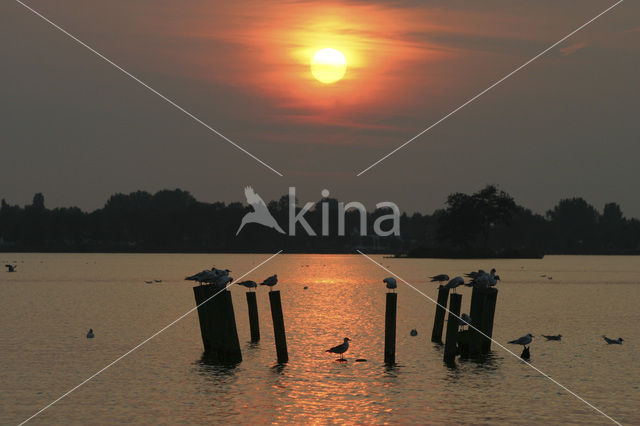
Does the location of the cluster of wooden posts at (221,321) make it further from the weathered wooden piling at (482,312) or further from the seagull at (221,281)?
the weathered wooden piling at (482,312)

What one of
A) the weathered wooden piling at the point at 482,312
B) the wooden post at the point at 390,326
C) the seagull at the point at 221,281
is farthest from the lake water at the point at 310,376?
the seagull at the point at 221,281

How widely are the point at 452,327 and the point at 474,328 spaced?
8.80ft

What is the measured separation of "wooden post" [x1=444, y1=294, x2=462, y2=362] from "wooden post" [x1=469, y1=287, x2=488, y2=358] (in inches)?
73.4

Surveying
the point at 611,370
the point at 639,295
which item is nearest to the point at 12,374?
the point at 611,370

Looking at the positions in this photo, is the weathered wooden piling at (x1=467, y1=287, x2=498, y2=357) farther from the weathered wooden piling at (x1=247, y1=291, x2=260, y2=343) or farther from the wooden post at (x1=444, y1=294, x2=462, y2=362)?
the weathered wooden piling at (x1=247, y1=291, x2=260, y2=343)

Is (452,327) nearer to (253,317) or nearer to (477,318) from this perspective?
(477,318)

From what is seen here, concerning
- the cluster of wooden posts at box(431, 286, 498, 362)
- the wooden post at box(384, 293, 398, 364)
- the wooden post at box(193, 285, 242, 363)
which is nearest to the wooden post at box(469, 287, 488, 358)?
the cluster of wooden posts at box(431, 286, 498, 362)

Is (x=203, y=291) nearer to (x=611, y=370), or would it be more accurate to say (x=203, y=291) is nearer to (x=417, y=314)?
(x=611, y=370)

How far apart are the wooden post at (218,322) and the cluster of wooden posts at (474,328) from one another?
953cm

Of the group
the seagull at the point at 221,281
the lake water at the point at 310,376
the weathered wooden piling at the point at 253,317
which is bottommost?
the lake water at the point at 310,376

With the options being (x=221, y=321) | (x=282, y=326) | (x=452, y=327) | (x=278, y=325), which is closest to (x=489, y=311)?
(x=452, y=327)

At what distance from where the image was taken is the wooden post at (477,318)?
40812 mm

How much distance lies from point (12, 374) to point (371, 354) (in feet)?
59.1

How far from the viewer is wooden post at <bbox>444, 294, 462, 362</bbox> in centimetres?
3812
